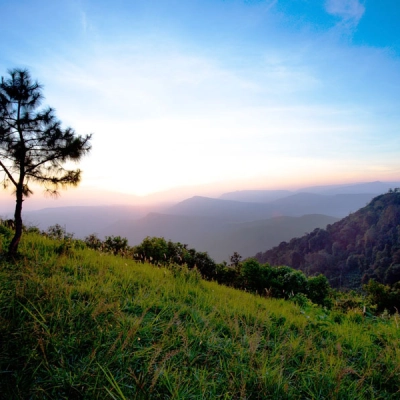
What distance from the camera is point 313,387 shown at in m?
2.67

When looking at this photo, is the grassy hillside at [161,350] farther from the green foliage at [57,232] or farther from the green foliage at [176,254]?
the green foliage at [176,254]

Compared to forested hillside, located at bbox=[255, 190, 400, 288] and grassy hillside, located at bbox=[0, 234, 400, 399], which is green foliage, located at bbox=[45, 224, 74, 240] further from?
forested hillside, located at bbox=[255, 190, 400, 288]

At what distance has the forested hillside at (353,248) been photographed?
2211 inches

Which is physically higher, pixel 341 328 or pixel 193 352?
pixel 193 352

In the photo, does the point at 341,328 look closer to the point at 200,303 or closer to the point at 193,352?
the point at 200,303

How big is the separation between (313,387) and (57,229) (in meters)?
10.5

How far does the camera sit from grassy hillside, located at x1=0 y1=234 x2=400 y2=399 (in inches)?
89.3

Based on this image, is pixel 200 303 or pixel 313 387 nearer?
pixel 313 387

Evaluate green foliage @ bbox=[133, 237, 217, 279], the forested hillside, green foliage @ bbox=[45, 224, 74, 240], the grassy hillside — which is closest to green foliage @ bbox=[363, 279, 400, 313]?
green foliage @ bbox=[133, 237, 217, 279]

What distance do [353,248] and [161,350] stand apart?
79952 millimetres

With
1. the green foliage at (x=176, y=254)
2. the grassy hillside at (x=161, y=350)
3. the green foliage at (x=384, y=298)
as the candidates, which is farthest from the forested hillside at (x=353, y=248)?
→ the grassy hillside at (x=161, y=350)

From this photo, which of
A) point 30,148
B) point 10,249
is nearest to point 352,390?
point 10,249

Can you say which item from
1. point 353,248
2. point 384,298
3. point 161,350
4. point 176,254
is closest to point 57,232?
point 176,254

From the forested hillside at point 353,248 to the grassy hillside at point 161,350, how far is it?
178 feet
